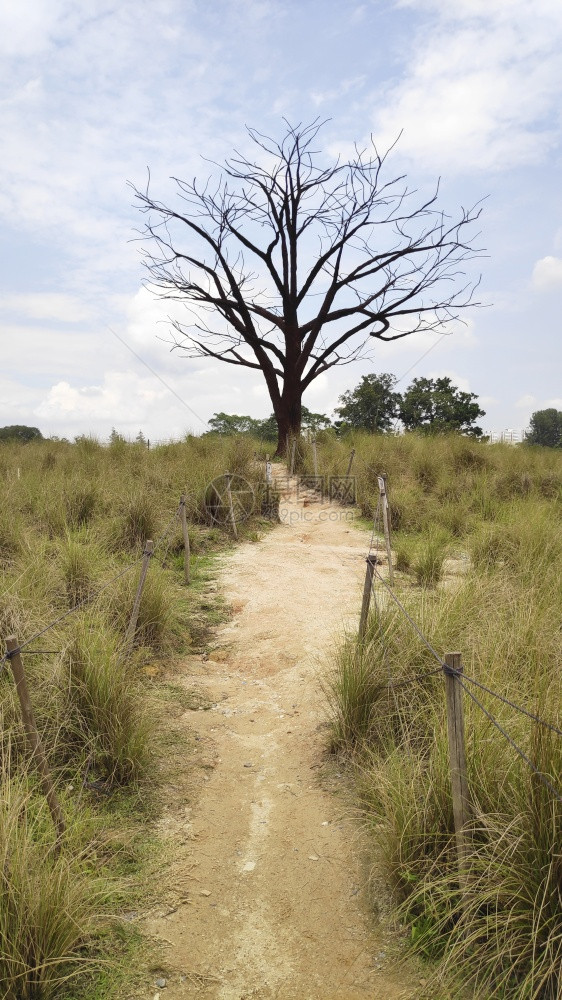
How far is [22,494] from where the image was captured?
881 centimetres

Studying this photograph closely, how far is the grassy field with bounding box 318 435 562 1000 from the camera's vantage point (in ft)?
7.68

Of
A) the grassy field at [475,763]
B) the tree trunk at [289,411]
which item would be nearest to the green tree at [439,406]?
the tree trunk at [289,411]

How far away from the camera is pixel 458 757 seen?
2.59 metres

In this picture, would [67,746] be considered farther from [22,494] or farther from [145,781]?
[22,494]

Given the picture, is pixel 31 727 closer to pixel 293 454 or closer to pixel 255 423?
pixel 293 454

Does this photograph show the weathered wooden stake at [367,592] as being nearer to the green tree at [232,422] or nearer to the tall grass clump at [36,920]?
the tall grass clump at [36,920]

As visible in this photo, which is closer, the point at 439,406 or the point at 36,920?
the point at 36,920

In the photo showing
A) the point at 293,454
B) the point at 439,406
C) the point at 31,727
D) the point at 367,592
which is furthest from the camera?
the point at 439,406

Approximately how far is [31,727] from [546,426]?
61.3 metres

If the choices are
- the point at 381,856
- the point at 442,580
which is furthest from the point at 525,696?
the point at 442,580

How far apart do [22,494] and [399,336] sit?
1282 centimetres

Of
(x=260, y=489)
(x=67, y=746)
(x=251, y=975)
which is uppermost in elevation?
(x=260, y=489)

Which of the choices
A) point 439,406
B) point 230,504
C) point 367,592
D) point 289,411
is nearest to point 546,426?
point 439,406

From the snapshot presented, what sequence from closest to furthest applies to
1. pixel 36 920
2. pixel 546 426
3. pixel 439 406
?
pixel 36 920 → pixel 439 406 → pixel 546 426
